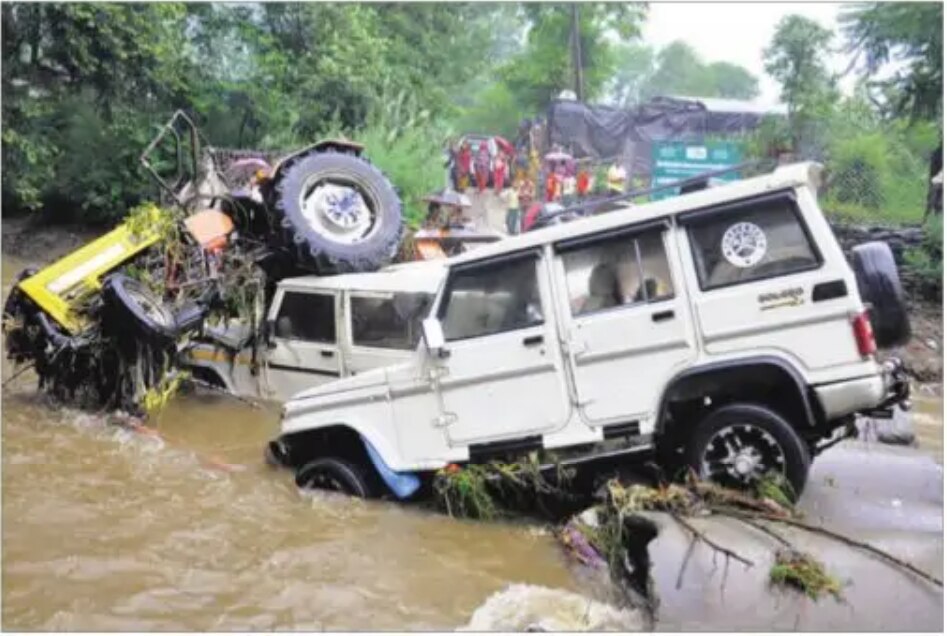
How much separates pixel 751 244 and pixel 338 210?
15.1 ft

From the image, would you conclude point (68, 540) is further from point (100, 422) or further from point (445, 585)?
point (100, 422)

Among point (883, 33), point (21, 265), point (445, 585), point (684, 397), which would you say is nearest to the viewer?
point (445, 585)

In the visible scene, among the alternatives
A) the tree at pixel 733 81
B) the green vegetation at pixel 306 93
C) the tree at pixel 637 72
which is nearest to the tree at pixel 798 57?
the green vegetation at pixel 306 93

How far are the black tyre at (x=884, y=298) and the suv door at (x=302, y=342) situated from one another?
165 inches

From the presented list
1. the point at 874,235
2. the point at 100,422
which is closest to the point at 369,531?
the point at 100,422

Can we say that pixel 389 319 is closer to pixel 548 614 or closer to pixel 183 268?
pixel 183 268

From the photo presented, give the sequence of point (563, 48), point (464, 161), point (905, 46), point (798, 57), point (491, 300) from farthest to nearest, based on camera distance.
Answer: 1. point (563, 48)
2. point (798, 57)
3. point (464, 161)
4. point (905, 46)
5. point (491, 300)

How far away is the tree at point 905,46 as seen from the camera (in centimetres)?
1191

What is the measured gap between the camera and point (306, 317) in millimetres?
7738

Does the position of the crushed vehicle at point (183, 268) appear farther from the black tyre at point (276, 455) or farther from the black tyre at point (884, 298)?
the black tyre at point (884, 298)

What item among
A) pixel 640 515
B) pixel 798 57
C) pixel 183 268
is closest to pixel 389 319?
pixel 183 268

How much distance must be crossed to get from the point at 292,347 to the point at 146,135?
38.4ft

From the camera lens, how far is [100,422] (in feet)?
25.2

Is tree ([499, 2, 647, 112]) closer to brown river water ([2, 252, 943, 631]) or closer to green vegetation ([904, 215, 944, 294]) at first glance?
green vegetation ([904, 215, 944, 294])
